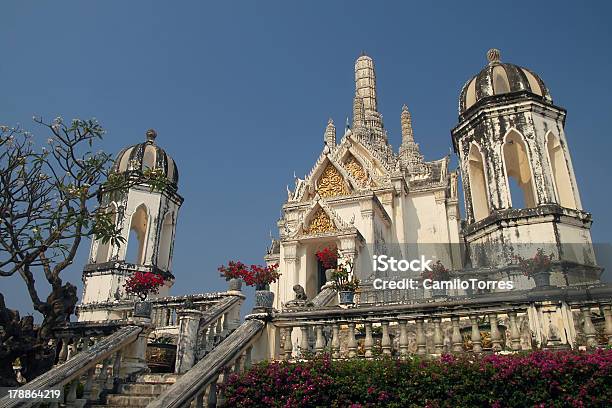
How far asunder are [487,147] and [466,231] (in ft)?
10.8

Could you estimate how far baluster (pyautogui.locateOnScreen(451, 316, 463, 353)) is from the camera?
22.1 feet

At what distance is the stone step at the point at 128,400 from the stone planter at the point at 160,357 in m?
2.23

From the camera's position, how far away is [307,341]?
773 cm

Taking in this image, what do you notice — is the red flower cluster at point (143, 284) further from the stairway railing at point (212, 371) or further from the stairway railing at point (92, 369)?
the stairway railing at point (212, 371)

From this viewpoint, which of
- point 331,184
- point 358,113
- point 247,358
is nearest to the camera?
point 247,358

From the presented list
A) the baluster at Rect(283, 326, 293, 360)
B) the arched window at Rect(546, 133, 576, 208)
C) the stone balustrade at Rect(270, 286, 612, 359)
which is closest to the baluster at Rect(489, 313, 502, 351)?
the stone balustrade at Rect(270, 286, 612, 359)

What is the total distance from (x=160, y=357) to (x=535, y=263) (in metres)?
10.5

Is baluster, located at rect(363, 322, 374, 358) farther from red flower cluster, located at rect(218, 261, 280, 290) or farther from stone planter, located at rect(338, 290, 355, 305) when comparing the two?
red flower cluster, located at rect(218, 261, 280, 290)

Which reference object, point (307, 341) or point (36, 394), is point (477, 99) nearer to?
point (307, 341)

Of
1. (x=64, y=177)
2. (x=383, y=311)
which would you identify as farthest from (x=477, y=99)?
(x=64, y=177)

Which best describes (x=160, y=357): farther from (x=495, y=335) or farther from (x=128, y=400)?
(x=495, y=335)

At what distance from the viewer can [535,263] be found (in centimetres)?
1346

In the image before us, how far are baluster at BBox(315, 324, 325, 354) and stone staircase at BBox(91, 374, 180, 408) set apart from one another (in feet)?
8.29

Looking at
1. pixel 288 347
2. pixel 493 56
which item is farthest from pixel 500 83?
pixel 288 347
